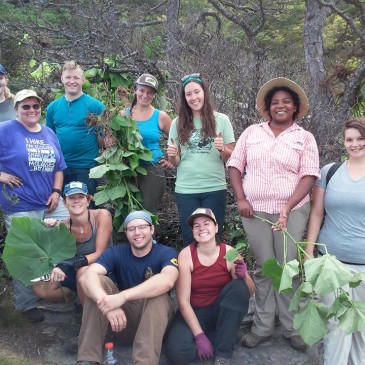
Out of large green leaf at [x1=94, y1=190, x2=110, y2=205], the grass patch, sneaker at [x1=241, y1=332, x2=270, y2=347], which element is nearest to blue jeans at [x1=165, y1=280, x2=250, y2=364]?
sneaker at [x1=241, y1=332, x2=270, y2=347]

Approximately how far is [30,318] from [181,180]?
5.89 feet

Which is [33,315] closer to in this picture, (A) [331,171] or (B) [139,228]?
(B) [139,228]

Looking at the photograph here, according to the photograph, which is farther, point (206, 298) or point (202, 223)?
point (206, 298)

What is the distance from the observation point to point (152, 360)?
350 cm

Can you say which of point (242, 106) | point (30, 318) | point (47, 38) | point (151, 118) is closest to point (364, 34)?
Answer: point (242, 106)

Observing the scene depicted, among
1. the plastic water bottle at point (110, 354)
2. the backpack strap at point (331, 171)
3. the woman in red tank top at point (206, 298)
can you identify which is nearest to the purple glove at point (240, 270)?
the woman in red tank top at point (206, 298)

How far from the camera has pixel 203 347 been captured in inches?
144

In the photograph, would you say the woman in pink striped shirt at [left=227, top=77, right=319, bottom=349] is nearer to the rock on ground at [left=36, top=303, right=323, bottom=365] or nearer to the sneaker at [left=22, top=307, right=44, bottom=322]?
the rock on ground at [left=36, top=303, right=323, bottom=365]

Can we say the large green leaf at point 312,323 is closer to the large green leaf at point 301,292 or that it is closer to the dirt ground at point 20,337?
the large green leaf at point 301,292

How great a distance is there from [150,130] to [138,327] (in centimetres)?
174

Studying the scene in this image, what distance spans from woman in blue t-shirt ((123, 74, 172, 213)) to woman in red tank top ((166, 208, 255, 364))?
85 centimetres

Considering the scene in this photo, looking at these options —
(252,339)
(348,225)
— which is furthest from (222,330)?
(348,225)

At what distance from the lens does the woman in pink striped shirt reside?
11.8 ft

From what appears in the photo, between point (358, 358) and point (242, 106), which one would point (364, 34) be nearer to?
point (242, 106)
